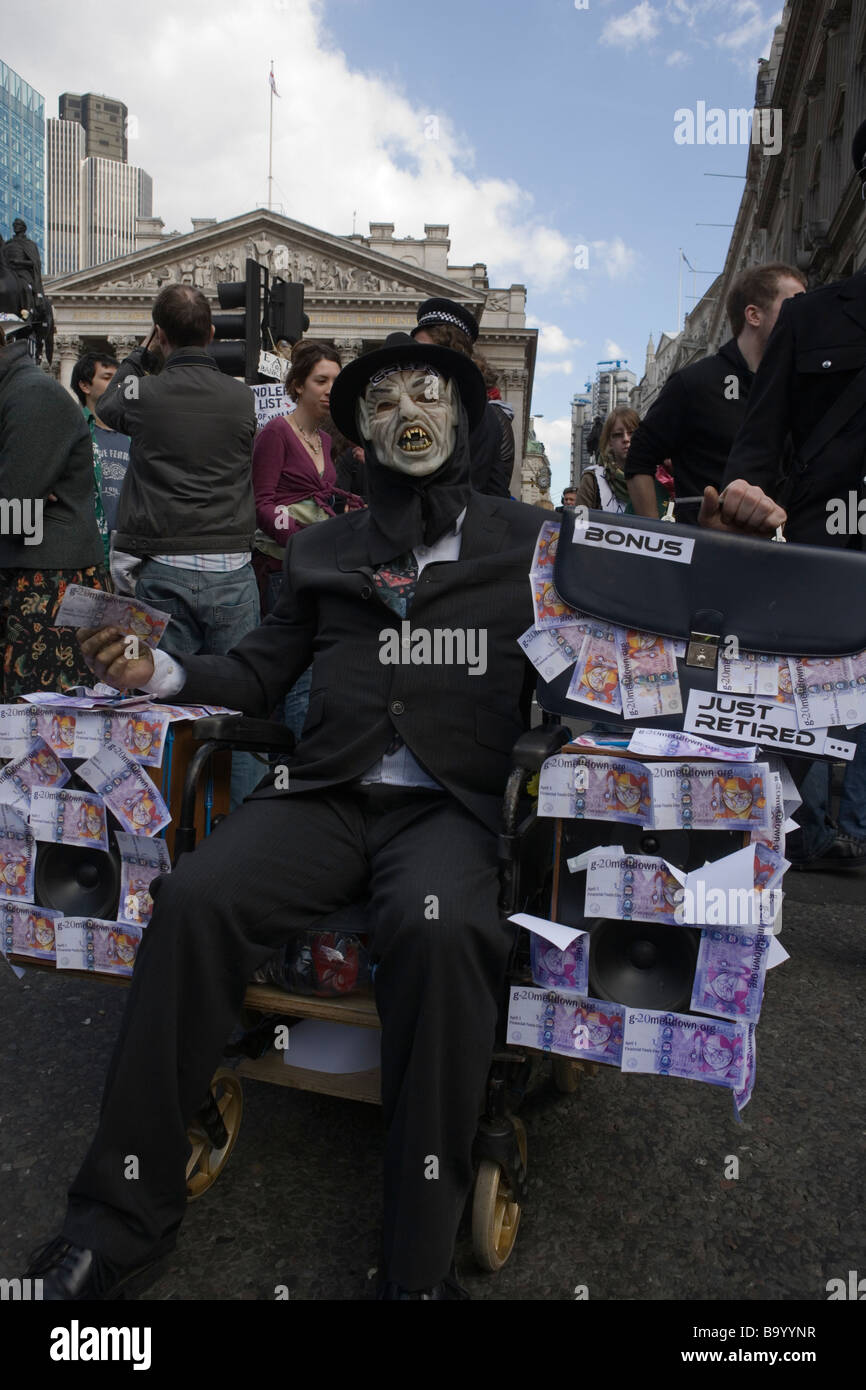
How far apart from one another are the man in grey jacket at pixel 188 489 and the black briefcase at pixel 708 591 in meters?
2.30

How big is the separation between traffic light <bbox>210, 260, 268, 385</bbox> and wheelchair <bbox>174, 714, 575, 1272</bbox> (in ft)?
15.1

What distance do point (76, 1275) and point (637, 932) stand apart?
1162 millimetres

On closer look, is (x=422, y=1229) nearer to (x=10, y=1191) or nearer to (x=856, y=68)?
(x=10, y=1191)

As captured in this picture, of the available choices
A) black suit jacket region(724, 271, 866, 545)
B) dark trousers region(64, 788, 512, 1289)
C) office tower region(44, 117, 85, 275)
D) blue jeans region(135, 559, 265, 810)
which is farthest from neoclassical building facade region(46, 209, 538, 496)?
office tower region(44, 117, 85, 275)

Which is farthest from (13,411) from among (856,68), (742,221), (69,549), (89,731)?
(742,221)

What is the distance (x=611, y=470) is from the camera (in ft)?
21.5

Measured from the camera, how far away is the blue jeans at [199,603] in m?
4.20

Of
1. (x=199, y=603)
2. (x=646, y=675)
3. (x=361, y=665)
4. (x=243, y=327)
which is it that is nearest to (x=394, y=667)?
(x=361, y=665)

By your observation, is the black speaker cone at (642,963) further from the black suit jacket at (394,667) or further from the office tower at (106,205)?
the office tower at (106,205)

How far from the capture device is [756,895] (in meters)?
1.82

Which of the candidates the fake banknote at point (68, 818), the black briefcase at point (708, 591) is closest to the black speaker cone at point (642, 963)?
the black briefcase at point (708, 591)

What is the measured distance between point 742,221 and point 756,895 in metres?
56.2

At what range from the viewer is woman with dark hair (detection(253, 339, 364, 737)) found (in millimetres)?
5059

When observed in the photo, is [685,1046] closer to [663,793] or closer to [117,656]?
[663,793]
